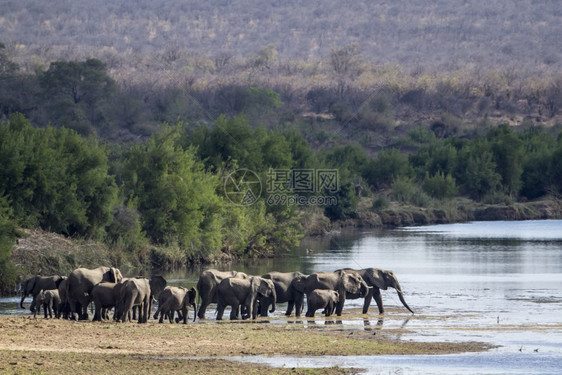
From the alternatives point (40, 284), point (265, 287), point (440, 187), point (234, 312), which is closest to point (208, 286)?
point (234, 312)

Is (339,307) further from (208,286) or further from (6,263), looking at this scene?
(6,263)

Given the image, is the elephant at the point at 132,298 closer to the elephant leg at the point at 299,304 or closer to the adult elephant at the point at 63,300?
the adult elephant at the point at 63,300

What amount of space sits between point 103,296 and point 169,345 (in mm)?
5018

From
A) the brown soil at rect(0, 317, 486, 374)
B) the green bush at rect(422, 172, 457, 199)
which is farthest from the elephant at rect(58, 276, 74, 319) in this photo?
the green bush at rect(422, 172, 457, 199)

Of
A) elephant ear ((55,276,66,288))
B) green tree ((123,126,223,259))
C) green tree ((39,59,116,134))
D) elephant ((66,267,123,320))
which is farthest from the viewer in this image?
green tree ((39,59,116,134))

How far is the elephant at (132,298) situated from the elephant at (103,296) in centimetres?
35

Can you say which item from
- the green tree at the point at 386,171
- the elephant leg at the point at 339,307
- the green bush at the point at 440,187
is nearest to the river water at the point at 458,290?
the elephant leg at the point at 339,307

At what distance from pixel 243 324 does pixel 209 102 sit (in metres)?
108

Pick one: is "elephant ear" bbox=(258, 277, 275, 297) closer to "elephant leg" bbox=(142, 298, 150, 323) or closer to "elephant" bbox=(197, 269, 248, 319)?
"elephant" bbox=(197, 269, 248, 319)

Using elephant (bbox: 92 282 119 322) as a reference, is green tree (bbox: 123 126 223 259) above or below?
above

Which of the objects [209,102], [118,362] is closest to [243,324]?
[118,362]

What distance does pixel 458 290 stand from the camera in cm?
3916

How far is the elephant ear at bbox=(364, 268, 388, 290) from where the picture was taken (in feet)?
109

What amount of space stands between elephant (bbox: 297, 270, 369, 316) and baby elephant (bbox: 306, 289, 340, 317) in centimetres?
80
